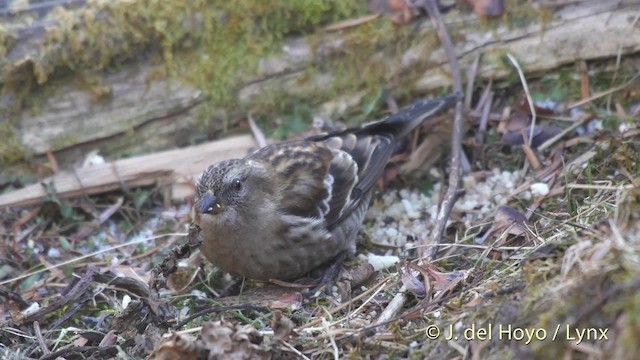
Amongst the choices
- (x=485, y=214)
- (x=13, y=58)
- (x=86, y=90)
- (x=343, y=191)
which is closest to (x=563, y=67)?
(x=485, y=214)

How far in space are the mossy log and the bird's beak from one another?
4.98 ft

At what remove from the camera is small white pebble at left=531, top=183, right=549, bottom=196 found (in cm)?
594

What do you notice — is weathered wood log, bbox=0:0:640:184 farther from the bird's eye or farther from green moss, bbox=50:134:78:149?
the bird's eye

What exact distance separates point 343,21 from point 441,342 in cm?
343

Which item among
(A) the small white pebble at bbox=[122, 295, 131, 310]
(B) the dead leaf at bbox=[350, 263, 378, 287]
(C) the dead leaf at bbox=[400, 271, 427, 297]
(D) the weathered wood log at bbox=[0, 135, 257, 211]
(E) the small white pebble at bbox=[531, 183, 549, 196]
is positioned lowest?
(B) the dead leaf at bbox=[350, 263, 378, 287]

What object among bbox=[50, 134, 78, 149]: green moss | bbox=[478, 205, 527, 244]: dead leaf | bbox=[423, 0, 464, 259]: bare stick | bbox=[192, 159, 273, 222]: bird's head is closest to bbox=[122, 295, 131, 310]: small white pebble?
bbox=[192, 159, 273, 222]: bird's head

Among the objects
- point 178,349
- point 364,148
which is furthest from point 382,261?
point 178,349

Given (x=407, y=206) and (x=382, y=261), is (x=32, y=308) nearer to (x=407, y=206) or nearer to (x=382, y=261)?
(x=382, y=261)

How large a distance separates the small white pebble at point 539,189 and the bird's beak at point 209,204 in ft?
7.20

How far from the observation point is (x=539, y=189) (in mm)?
5980

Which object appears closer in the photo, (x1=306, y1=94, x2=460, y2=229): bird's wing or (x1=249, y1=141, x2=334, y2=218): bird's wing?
(x1=249, y1=141, x2=334, y2=218): bird's wing

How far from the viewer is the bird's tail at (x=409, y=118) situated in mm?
6500

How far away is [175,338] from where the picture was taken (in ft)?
13.6

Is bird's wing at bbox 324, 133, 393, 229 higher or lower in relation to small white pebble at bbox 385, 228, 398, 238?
higher
